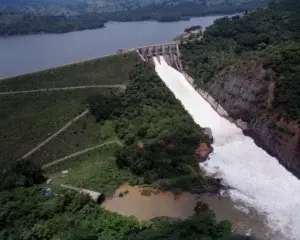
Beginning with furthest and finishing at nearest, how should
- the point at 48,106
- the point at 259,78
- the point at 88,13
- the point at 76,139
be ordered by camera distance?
the point at 88,13
the point at 48,106
the point at 259,78
the point at 76,139

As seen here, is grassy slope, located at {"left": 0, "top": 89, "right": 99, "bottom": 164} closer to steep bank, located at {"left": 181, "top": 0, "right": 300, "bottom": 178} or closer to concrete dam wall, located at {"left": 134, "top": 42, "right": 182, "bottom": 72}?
concrete dam wall, located at {"left": 134, "top": 42, "right": 182, "bottom": 72}

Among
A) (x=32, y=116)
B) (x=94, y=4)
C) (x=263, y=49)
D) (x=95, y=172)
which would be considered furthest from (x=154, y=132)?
(x=94, y=4)

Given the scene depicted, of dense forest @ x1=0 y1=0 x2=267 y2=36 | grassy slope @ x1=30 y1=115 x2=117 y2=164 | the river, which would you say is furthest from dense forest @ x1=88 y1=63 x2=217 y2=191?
dense forest @ x1=0 y1=0 x2=267 y2=36

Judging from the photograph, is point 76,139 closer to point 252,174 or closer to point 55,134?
point 55,134

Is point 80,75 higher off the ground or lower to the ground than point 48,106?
higher

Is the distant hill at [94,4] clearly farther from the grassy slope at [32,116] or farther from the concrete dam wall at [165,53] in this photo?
the grassy slope at [32,116]

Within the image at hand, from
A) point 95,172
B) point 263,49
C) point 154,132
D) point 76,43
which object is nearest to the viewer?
point 95,172

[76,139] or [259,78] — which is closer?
[76,139]
